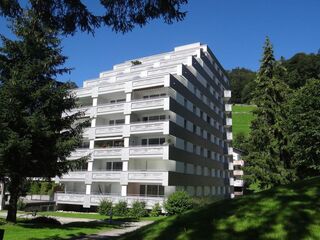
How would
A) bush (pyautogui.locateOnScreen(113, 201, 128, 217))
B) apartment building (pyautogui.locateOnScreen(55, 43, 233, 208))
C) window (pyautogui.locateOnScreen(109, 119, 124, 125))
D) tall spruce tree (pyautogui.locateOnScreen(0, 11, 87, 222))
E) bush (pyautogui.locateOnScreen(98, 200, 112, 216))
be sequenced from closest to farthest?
tall spruce tree (pyautogui.locateOnScreen(0, 11, 87, 222)) < bush (pyautogui.locateOnScreen(113, 201, 128, 217)) < bush (pyautogui.locateOnScreen(98, 200, 112, 216)) < apartment building (pyautogui.locateOnScreen(55, 43, 233, 208)) < window (pyautogui.locateOnScreen(109, 119, 124, 125))

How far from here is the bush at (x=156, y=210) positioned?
129 ft

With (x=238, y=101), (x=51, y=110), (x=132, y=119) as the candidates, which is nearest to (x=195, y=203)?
(x=132, y=119)

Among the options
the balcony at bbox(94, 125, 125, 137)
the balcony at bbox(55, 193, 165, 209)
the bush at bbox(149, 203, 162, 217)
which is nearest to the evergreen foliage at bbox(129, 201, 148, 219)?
the bush at bbox(149, 203, 162, 217)

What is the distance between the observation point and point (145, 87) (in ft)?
151

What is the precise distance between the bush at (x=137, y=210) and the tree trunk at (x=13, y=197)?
1562cm

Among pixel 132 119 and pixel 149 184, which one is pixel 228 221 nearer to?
pixel 149 184

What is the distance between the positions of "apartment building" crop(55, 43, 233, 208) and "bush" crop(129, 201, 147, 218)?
122 centimetres

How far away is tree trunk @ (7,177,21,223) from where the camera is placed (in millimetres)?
24875

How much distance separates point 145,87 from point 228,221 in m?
39.3

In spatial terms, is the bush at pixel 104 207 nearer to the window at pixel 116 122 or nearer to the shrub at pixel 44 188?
the window at pixel 116 122

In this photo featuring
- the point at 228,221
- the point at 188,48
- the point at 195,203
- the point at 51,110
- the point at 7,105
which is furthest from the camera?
the point at 188,48

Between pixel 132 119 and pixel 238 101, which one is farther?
pixel 238 101

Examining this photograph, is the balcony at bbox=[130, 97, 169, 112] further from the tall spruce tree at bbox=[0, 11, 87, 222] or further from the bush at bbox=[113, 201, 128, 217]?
the tall spruce tree at bbox=[0, 11, 87, 222]

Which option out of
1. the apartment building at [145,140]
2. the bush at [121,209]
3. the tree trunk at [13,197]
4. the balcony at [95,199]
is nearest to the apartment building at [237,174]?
the apartment building at [145,140]
